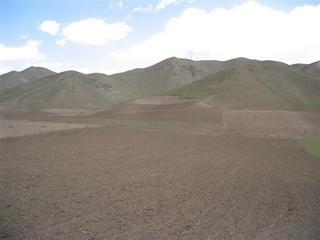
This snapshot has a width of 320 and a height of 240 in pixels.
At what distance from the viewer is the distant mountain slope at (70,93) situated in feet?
460

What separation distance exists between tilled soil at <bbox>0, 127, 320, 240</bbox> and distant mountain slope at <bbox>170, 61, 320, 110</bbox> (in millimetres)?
50395

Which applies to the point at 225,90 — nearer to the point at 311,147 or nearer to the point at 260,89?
the point at 260,89

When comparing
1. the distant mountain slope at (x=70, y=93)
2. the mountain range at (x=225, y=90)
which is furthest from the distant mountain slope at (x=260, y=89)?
Answer: the distant mountain slope at (x=70, y=93)

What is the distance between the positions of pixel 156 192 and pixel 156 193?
149 millimetres

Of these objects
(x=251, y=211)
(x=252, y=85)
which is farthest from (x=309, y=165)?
(x=252, y=85)

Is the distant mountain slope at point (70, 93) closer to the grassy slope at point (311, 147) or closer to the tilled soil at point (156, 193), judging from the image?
the grassy slope at point (311, 147)

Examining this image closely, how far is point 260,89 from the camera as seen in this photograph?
292 ft

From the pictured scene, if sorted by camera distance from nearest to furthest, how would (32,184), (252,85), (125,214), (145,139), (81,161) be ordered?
(125,214), (32,184), (81,161), (145,139), (252,85)

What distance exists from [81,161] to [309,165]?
14.1 meters

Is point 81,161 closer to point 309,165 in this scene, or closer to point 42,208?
point 42,208

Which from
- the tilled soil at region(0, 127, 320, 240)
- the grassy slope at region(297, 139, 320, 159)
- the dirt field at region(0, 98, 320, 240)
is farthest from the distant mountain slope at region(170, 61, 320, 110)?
the tilled soil at region(0, 127, 320, 240)

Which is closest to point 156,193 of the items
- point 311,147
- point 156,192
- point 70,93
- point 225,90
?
point 156,192

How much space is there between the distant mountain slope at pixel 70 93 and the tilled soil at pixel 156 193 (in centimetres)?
11354

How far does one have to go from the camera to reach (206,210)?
12430 mm
